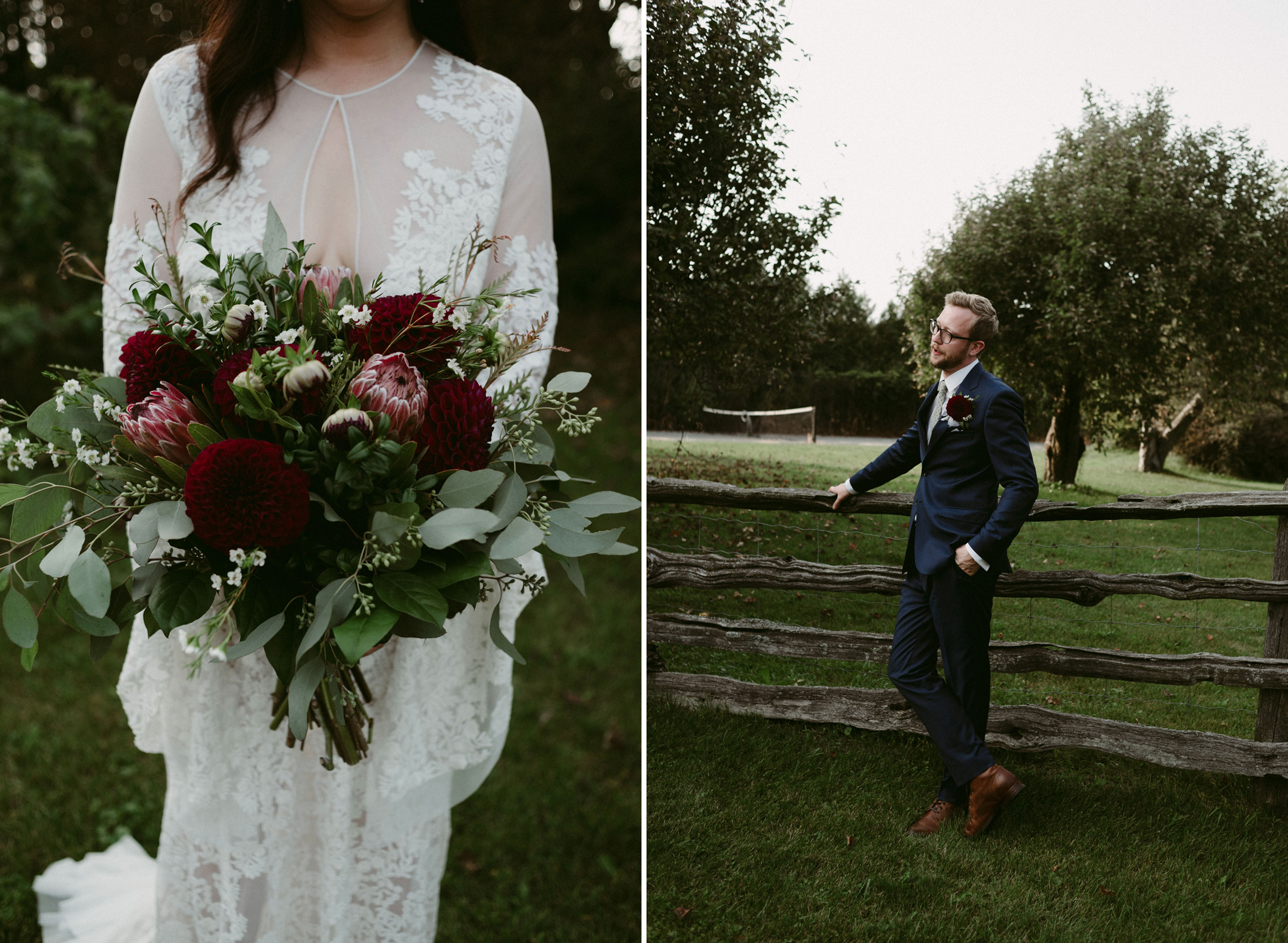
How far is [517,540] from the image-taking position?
47.0 inches

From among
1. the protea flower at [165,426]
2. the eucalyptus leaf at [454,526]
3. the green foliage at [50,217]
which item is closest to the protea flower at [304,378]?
the protea flower at [165,426]

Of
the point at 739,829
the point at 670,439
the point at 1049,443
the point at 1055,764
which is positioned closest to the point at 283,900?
the point at 739,829

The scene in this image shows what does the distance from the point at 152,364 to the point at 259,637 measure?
42 centimetres

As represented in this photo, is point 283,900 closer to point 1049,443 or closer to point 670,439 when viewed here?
point 670,439

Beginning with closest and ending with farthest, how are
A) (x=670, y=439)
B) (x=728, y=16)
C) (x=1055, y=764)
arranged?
1. (x=1055, y=764)
2. (x=728, y=16)
3. (x=670, y=439)

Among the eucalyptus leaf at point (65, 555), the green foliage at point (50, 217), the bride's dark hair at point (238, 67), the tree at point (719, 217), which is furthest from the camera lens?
the green foliage at point (50, 217)

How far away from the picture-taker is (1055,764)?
1.83 meters

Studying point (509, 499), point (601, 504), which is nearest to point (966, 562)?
point (601, 504)

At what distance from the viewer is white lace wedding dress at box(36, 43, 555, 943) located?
1.72 metres

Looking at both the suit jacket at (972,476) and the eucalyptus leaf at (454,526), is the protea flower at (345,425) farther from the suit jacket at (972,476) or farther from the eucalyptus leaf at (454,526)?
the suit jacket at (972,476)

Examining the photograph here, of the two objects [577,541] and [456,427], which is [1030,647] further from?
[456,427]

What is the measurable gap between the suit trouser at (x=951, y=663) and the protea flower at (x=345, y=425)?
1.23 metres

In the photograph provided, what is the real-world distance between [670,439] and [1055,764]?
1094mm

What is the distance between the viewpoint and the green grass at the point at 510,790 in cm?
285
